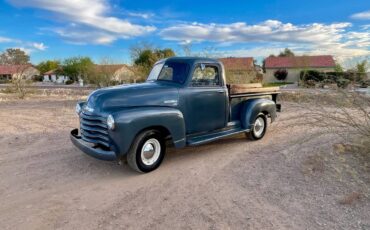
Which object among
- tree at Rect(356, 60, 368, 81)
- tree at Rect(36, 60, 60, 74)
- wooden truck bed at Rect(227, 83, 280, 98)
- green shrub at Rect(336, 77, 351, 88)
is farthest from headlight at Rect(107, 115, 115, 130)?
tree at Rect(36, 60, 60, 74)

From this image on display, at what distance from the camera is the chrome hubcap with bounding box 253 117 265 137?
709cm

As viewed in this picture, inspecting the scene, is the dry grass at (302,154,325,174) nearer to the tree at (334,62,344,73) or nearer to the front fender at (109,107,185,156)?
the tree at (334,62,344,73)

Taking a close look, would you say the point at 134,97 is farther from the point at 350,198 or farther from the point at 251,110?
the point at 350,198

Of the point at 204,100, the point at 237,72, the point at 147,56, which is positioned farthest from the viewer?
the point at 147,56

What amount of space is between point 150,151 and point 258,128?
3308mm

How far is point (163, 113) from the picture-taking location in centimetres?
487

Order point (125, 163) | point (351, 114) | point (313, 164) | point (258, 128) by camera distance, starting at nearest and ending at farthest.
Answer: point (313, 164)
point (351, 114)
point (125, 163)
point (258, 128)

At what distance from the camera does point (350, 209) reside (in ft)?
11.8

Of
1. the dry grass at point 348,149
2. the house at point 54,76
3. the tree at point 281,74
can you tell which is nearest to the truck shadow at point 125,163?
the dry grass at point 348,149

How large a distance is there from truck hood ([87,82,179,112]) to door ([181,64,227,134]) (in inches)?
12.6

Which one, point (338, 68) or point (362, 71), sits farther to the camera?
point (338, 68)

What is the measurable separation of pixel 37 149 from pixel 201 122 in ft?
12.2

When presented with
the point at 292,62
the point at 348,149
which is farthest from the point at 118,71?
the point at 292,62

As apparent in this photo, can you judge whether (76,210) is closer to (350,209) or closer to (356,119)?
(350,209)
